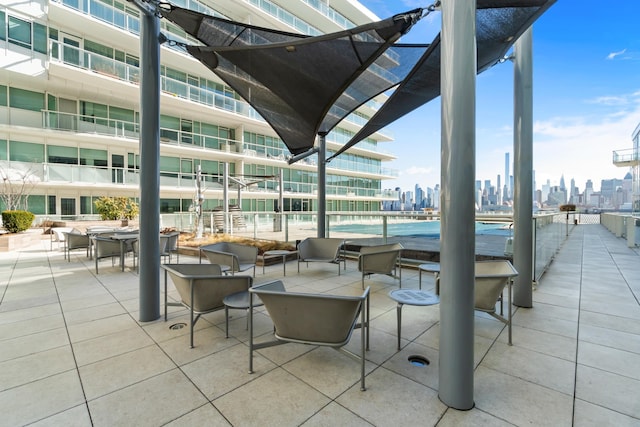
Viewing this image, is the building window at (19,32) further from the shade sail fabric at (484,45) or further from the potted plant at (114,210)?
the shade sail fabric at (484,45)

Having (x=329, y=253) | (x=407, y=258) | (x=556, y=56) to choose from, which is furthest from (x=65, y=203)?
(x=556, y=56)

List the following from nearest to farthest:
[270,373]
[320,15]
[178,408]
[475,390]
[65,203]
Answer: [178,408], [475,390], [270,373], [65,203], [320,15]

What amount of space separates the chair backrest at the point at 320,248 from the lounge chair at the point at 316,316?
138 inches

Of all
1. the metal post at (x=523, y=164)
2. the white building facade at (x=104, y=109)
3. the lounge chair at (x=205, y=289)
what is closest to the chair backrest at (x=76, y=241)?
the lounge chair at (x=205, y=289)

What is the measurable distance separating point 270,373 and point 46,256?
372 inches

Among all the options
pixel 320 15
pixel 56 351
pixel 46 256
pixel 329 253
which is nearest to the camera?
pixel 56 351

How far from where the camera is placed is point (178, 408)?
1909mm

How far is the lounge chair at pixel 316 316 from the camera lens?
2086mm

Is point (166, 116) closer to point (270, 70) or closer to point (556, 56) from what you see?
point (270, 70)

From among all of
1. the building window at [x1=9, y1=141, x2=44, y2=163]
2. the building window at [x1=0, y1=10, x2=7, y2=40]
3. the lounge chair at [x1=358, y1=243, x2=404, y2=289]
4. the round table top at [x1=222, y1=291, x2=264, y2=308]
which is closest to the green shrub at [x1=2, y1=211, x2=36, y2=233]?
the building window at [x1=9, y1=141, x2=44, y2=163]

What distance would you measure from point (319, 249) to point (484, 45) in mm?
4312

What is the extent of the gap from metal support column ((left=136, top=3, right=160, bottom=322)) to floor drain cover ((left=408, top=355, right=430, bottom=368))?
9.83 ft

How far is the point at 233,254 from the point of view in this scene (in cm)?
475

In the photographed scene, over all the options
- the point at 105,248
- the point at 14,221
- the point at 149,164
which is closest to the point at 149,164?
the point at 149,164
